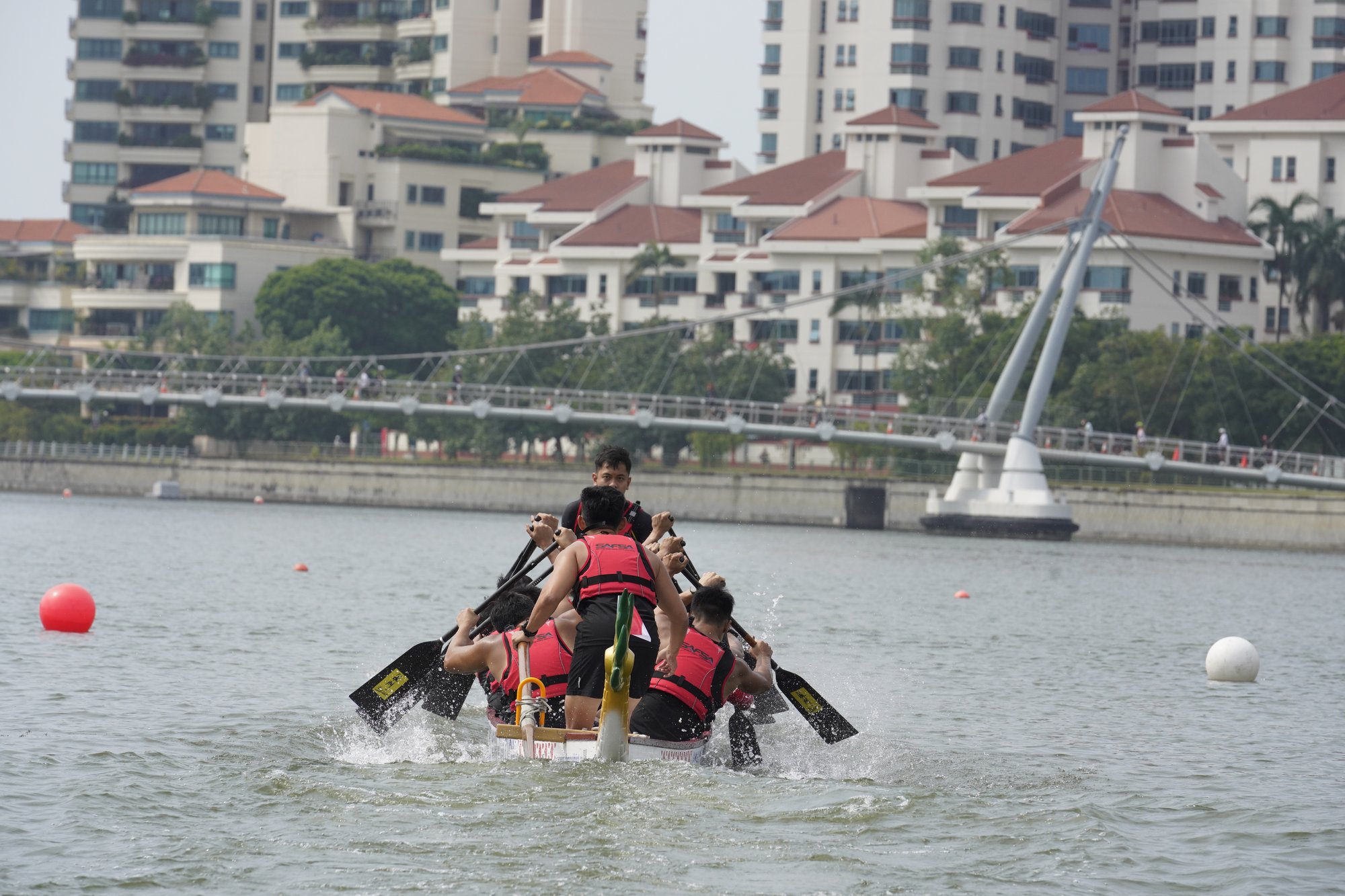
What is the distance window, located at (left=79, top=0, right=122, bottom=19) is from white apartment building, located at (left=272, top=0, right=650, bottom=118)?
8.98m

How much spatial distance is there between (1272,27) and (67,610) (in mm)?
95460

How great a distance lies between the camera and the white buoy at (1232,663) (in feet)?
92.9

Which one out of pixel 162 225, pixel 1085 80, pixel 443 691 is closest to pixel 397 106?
pixel 162 225

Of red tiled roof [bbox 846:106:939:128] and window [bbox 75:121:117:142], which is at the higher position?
window [bbox 75:121:117:142]

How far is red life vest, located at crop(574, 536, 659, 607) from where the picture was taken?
1518 centimetres

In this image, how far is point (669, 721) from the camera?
16453mm

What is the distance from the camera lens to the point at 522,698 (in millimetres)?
16344

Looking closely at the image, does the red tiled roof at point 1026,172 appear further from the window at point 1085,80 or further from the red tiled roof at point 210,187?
the red tiled roof at point 210,187

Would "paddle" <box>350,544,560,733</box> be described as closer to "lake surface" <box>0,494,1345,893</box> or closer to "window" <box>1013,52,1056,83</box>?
"lake surface" <box>0,494,1345,893</box>

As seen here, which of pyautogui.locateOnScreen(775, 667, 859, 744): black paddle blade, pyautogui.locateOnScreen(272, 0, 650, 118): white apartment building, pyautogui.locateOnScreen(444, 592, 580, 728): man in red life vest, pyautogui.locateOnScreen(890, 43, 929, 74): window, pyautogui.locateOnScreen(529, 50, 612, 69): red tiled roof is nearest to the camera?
pyautogui.locateOnScreen(444, 592, 580, 728): man in red life vest

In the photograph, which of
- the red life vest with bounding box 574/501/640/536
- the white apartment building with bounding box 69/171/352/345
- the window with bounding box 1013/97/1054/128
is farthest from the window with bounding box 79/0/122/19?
the red life vest with bounding box 574/501/640/536

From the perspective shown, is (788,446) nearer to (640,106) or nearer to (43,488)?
(43,488)

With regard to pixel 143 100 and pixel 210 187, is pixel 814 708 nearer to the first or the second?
pixel 210 187

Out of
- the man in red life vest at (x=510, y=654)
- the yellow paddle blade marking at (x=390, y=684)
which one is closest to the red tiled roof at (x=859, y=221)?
the yellow paddle blade marking at (x=390, y=684)
